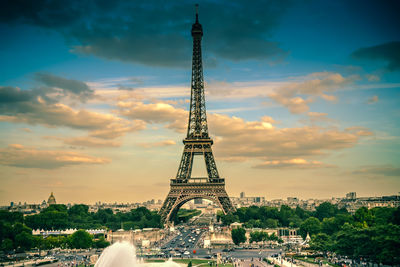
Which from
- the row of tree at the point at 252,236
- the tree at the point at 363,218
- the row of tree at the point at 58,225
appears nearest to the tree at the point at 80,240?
the row of tree at the point at 58,225

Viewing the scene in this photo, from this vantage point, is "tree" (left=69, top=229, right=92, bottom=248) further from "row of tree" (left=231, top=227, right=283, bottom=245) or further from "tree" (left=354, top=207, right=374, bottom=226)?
"tree" (left=354, top=207, right=374, bottom=226)

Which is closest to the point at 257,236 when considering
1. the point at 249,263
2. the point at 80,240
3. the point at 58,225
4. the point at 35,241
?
the point at 249,263

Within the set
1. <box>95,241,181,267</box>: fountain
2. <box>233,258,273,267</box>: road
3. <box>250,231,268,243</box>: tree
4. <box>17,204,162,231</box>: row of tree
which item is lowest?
<box>233,258,273,267</box>: road

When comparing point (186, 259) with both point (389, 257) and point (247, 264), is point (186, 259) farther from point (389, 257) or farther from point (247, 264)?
point (389, 257)

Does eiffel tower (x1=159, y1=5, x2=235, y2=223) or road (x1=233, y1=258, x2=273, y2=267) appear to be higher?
eiffel tower (x1=159, y1=5, x2=235, y2=223)

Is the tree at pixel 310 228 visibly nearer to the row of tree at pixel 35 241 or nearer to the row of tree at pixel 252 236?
the row of tree at pixel 252 236

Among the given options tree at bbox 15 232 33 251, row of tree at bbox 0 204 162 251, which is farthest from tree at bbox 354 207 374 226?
tree at bbox 15 232 33 251

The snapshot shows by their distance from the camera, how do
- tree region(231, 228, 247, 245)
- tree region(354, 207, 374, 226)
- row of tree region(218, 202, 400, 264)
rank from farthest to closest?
1. tree region(231, 228, 247, 245)
2. tree region(354, 207, 374, 226)
3. row of tree region(218, 202, 400, 264)

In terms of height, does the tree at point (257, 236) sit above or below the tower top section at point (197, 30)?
below
